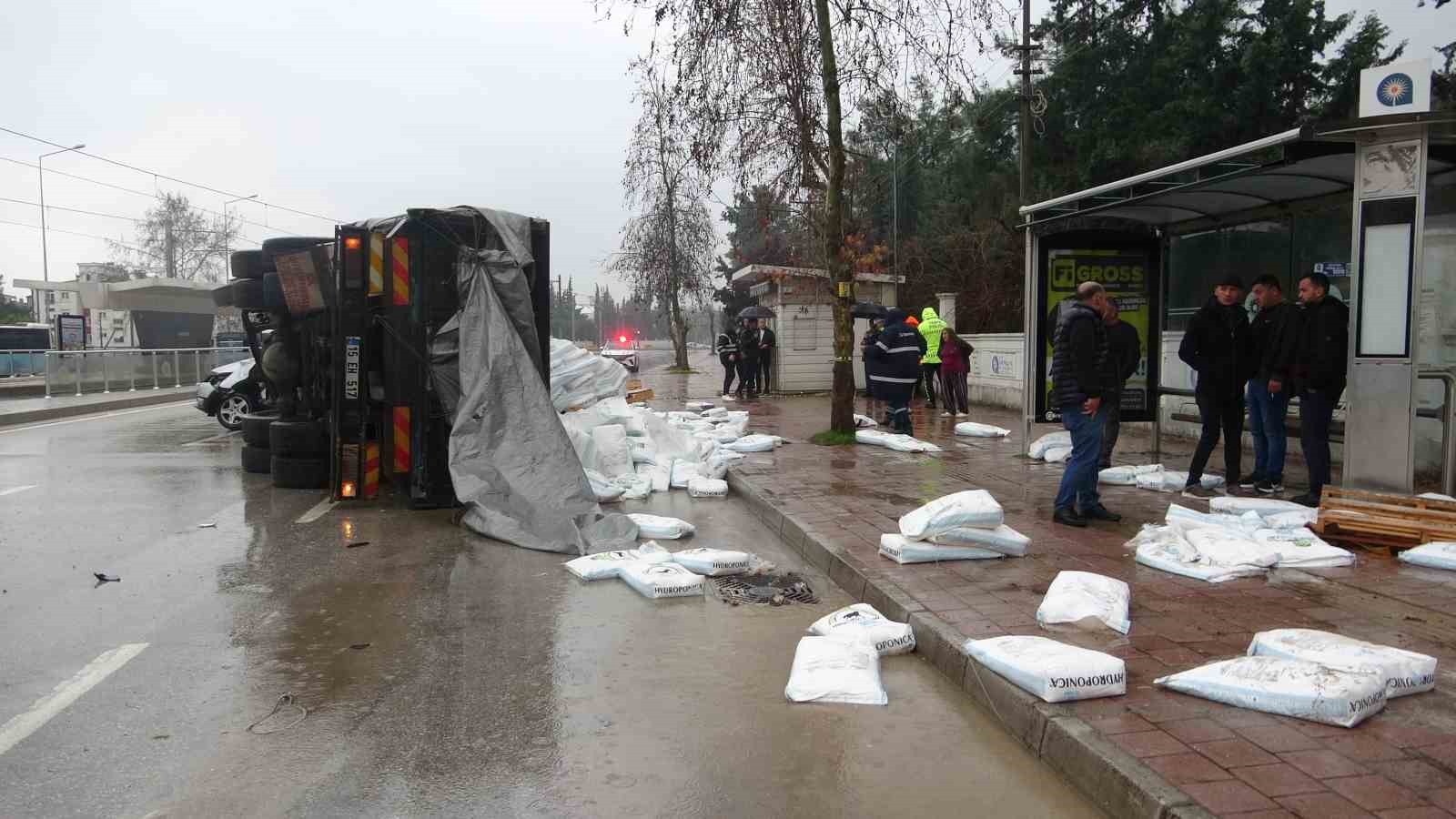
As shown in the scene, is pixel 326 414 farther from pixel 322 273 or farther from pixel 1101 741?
pixel 1101 741

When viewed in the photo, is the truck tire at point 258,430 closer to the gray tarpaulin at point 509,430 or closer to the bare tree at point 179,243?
the gray tarpaulin at point 509,430

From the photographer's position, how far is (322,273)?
402 inches

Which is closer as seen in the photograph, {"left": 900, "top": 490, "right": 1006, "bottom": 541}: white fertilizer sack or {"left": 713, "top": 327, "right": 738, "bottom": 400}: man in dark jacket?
{"left": 900, "top": 490, "right": 1006, "bottom": 541}: white fertilizer sack

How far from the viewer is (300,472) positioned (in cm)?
1039

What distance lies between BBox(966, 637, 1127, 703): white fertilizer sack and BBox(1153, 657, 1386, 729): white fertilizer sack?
247mm

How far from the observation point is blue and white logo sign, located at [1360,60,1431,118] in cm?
709

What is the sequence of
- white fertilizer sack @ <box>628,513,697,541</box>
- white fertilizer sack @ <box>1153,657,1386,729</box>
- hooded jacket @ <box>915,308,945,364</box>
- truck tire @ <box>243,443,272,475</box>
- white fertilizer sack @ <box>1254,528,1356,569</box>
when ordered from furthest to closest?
1. hooded jacket @ <box>915,308,945,364</box>
2. truck tire @ <box>243,443,272,475</box>
3. white fertilizer sack @ <box>628,513,697,541</box>
4. white fertilizer sack @ <box>1254,528,1356,569</box>
5. white fertilizer sack @ <box>1153,657,1386,729</box>

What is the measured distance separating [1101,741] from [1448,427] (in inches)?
239

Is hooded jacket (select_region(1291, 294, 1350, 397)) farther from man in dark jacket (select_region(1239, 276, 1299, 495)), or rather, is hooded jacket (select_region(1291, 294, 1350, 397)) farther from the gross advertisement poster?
the gross advertisement poster

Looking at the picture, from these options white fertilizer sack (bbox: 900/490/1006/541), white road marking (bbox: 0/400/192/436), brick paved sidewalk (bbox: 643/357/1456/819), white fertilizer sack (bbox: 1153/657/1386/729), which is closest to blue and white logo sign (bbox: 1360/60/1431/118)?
brick paved sidewalk (bbox: 643/357/1456/819)

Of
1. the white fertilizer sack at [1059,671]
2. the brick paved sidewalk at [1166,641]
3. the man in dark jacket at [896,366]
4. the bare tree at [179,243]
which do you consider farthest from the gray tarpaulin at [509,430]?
the bare tree at [179,243]

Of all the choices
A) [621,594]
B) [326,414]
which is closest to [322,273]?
[326,414]

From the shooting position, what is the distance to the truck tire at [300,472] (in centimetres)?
1037

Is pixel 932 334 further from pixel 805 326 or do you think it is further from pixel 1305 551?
pixel 1305 551
